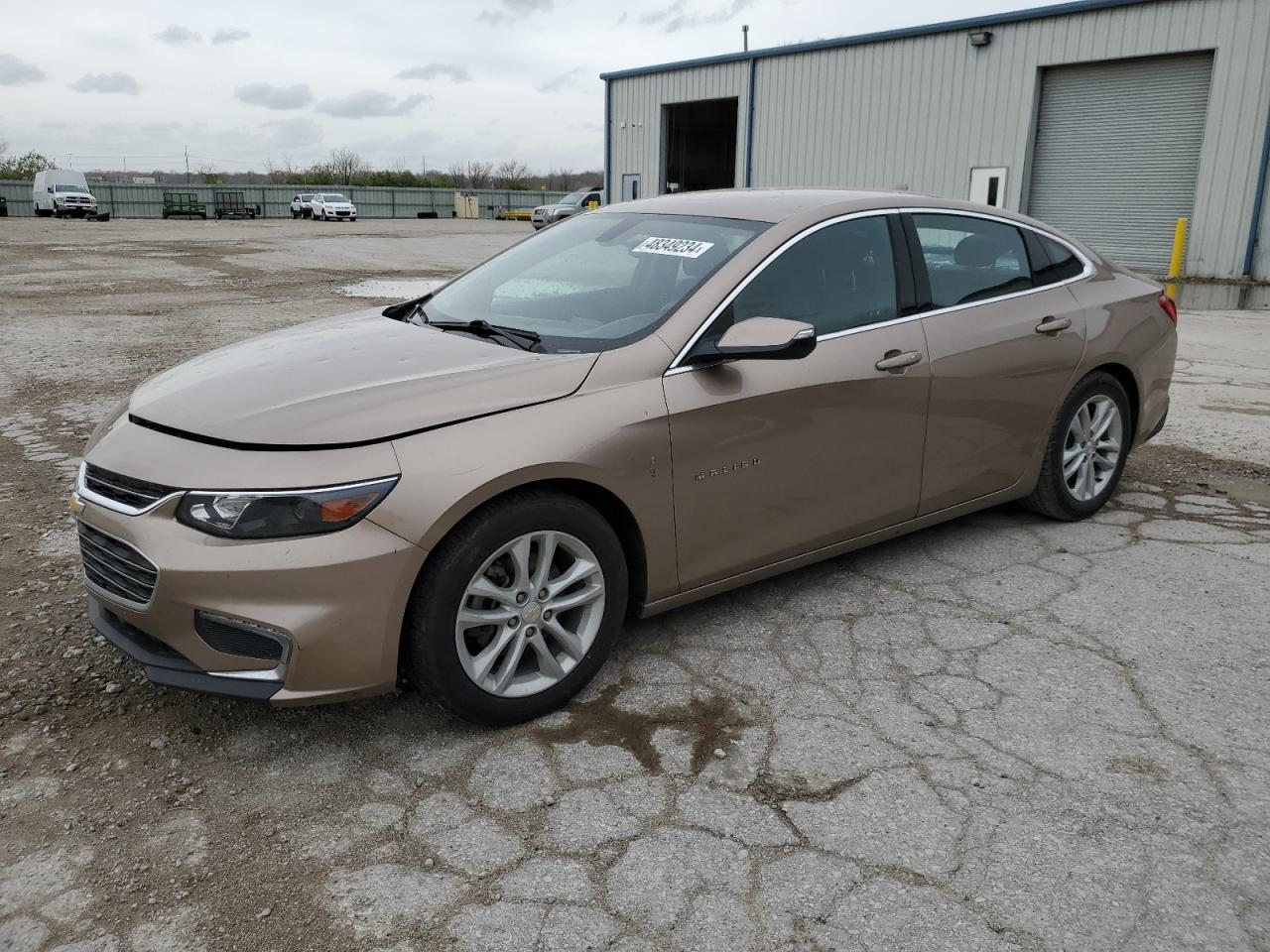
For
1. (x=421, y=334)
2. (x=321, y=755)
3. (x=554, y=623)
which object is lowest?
(x=321, y=755)

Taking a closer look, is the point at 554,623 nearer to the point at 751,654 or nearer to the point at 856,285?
the point at 751,654

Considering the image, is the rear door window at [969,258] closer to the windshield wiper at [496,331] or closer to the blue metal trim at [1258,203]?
the windshield wiper at [496,331]

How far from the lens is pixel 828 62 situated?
22422 millimetres

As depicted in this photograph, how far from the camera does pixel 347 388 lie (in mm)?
3012

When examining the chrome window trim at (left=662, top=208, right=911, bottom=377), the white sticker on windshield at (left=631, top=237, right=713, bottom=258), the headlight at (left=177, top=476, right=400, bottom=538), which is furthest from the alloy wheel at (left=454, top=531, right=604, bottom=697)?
the white sticker on windshield at (left=631, top=237, right=713, bottom=258)

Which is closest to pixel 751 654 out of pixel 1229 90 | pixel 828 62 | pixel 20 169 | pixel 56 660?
pixel 56 660

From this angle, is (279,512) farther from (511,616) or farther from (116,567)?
(511,616)

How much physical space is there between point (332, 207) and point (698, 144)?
24.9 m

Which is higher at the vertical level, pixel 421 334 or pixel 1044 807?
pixel 421 334

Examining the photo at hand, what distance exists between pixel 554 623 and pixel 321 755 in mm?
768

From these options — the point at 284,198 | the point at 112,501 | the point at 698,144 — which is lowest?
the point at 112,501

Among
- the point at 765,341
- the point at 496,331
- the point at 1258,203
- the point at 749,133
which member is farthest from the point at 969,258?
the point at 749,133

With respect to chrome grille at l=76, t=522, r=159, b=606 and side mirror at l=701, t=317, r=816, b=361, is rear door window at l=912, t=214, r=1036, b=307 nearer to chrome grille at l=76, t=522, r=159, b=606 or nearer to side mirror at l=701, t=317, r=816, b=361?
side mirror at l=701, t=317, r=816, b=361

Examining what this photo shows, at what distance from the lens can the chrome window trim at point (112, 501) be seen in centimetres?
274
